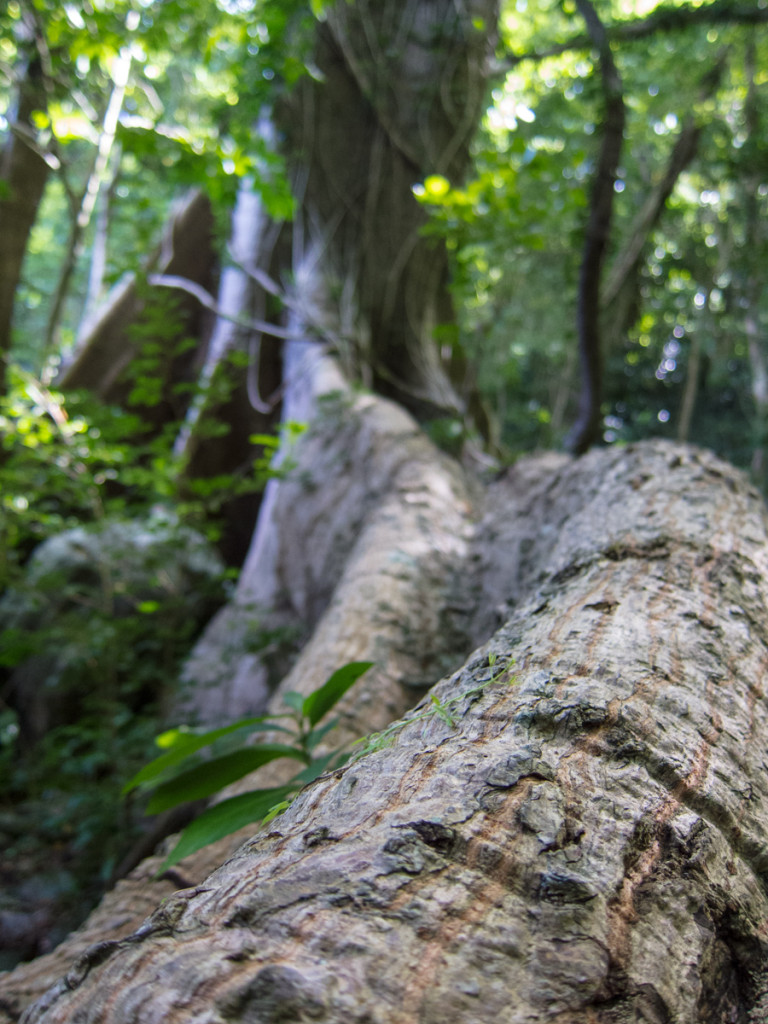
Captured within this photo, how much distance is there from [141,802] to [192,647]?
1092 millimetres

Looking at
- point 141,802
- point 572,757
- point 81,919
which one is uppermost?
point 572,757

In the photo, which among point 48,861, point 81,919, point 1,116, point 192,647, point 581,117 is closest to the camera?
point 81,919

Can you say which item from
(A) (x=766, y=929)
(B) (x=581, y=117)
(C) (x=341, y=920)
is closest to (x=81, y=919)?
(C) (x=341, y=920)

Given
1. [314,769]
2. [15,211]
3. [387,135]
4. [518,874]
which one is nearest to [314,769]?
[314,769]

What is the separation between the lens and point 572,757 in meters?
0.82

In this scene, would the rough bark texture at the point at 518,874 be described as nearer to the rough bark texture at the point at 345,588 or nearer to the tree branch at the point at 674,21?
the rough bark texture at the point at 345,588

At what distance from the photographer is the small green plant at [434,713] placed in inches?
36.9

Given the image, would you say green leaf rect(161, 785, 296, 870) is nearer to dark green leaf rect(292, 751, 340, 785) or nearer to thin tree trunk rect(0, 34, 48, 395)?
dark green leaf rect(292, 751, 340, 785)

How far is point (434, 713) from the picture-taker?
3.13ft

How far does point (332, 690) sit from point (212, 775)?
0.29 meters

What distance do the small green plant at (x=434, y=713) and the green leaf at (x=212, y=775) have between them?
367mm

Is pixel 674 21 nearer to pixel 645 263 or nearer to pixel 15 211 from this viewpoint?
Result: pixel 645 263

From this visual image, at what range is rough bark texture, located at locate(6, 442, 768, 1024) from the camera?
0.59 meters

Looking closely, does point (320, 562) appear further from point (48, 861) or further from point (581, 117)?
point (581, 117)
